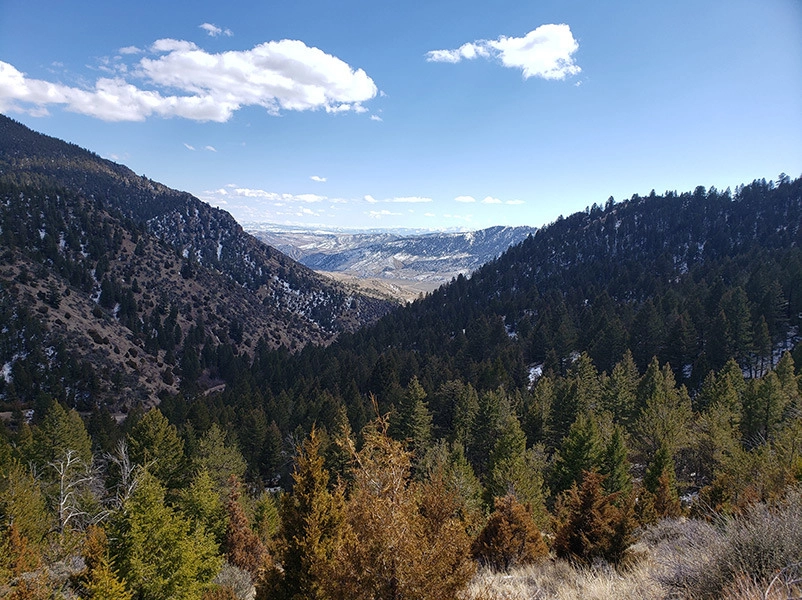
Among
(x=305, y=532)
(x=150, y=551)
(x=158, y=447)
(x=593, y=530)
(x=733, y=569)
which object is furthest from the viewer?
(x=158, y=447)

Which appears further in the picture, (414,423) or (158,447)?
(414,423)

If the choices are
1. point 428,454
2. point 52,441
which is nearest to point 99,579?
point 428,454

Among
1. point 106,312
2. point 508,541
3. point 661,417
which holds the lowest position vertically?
point 106,312

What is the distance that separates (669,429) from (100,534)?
37.9m

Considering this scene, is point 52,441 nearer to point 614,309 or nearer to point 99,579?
point 99,579

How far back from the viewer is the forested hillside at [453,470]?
300 inches

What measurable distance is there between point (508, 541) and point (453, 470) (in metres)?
10.7

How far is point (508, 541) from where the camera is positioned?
17.5 meters

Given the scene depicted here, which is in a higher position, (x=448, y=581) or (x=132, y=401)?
(x=448, y=581)

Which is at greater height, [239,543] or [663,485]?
[663,485]

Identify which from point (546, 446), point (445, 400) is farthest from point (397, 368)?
point (546, 446)

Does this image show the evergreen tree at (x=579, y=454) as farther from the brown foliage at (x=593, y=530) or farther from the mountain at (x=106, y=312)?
the mountain at (x=106, y=312)

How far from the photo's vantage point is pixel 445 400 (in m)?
54.6

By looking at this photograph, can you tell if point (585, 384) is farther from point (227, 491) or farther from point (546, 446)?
point (227, 491)
